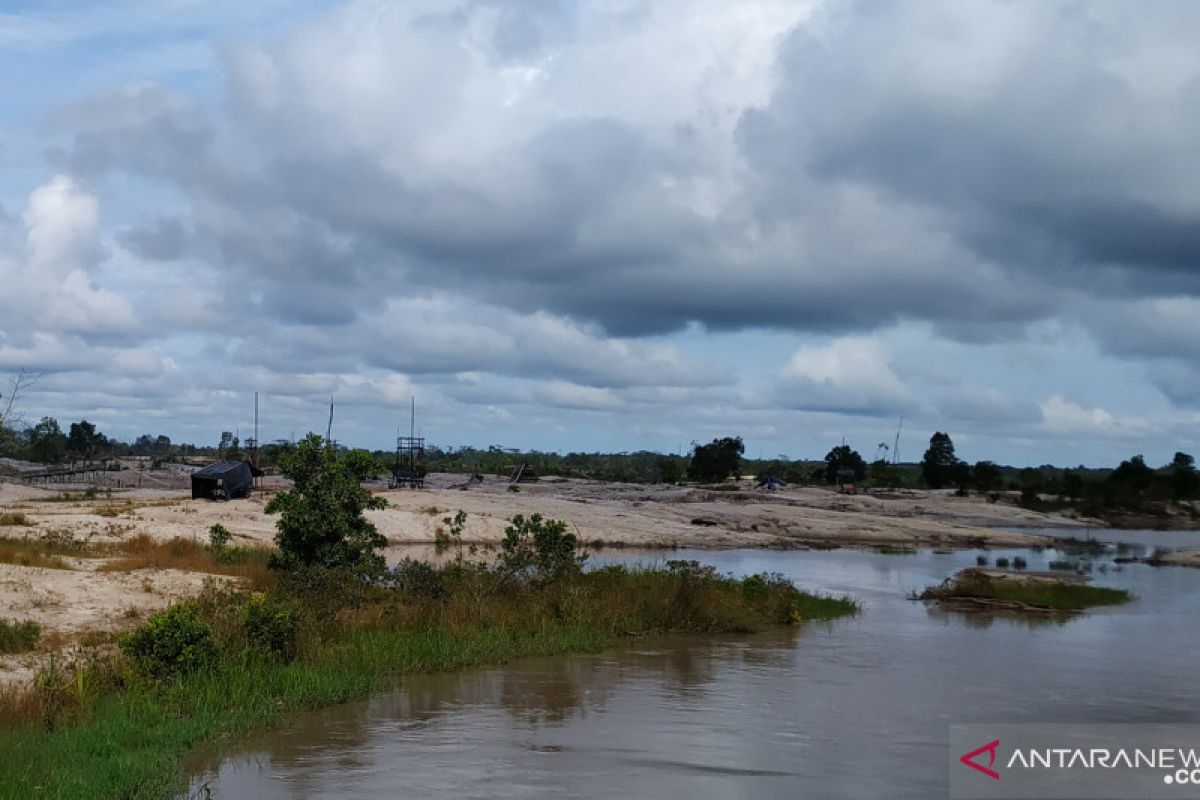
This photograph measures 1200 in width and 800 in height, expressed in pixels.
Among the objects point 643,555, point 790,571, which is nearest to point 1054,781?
point 790,571

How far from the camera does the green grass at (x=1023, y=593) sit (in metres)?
34.7

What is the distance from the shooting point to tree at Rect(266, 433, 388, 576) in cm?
2542

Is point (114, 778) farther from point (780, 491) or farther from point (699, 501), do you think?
point (780, 491)

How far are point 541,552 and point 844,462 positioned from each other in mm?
104629

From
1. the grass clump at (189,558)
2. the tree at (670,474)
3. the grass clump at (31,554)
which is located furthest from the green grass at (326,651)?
the tree at (670,474)

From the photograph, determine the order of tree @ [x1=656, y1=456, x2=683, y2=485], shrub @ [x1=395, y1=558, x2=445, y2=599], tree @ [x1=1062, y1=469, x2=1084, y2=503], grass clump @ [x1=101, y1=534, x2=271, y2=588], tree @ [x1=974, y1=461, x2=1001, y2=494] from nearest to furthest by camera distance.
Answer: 1. shrub @ [x1=395, y1=558, x2=445, y2=599]
2. grass clump @ [x1=101, y1=534, x2=271, y2=588]
3. tree @ [x1=1062, y1=469, x2=1084, y2=503]
4. tree @ [x1=974, y1=461, x2=1001, y2=494]
5. tree @ [x1=656, y1=456, x2=683, y2=485]

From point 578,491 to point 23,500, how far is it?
47.7m

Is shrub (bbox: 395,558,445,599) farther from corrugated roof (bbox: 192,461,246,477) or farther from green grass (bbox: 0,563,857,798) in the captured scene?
corrugated roof (bbox: 192,461,246,477)

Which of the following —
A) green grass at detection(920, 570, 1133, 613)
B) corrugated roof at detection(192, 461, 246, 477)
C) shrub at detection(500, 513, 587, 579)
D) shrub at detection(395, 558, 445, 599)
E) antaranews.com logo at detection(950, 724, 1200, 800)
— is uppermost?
corrugated roof at detection(192, 461, 246, 477)

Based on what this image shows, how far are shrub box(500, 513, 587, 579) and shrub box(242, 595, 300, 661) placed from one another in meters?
8.22

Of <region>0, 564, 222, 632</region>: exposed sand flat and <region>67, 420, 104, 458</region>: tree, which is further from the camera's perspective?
<region>67, 420, 104, 458</region>: tree

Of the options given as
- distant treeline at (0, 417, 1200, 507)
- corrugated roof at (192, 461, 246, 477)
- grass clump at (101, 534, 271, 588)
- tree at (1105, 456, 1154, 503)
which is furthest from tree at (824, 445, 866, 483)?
grass clump at (101, 534, 271, 588)

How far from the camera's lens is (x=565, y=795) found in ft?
40.9

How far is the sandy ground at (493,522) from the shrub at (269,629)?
3278 mm
